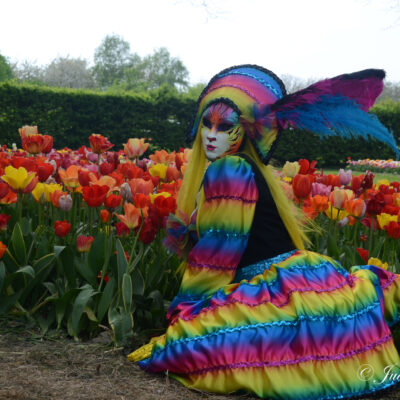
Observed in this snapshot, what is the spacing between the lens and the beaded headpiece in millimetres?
2209

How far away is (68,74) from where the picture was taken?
58.0 m

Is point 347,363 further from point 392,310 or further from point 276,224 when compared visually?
point 276,224

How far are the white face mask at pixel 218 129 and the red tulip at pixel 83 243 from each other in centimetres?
69

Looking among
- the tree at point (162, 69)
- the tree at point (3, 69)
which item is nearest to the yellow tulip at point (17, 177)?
the tree at point (3, 69)

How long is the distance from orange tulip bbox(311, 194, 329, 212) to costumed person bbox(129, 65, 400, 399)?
0.53m

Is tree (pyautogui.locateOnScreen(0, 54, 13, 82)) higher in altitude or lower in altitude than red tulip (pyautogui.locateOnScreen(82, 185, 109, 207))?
higher

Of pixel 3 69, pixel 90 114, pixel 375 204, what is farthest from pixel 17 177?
pixel 3 69

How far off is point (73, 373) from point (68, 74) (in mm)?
59148

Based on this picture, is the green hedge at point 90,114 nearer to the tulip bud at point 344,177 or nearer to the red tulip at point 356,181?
the tulip bud at point 344,177

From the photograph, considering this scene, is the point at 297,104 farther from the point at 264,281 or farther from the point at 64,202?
the point at 64,202

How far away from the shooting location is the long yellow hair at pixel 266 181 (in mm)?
2334

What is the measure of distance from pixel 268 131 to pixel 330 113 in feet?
0.87

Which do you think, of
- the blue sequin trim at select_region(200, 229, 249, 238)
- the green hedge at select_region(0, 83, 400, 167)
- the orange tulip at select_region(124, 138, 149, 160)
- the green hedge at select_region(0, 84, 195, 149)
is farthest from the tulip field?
the green hedge at select_region(0, 83, 400, 167)

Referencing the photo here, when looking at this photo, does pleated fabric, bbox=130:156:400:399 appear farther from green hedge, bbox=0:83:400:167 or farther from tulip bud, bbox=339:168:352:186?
green hedge, bbox=0:83:400:167
